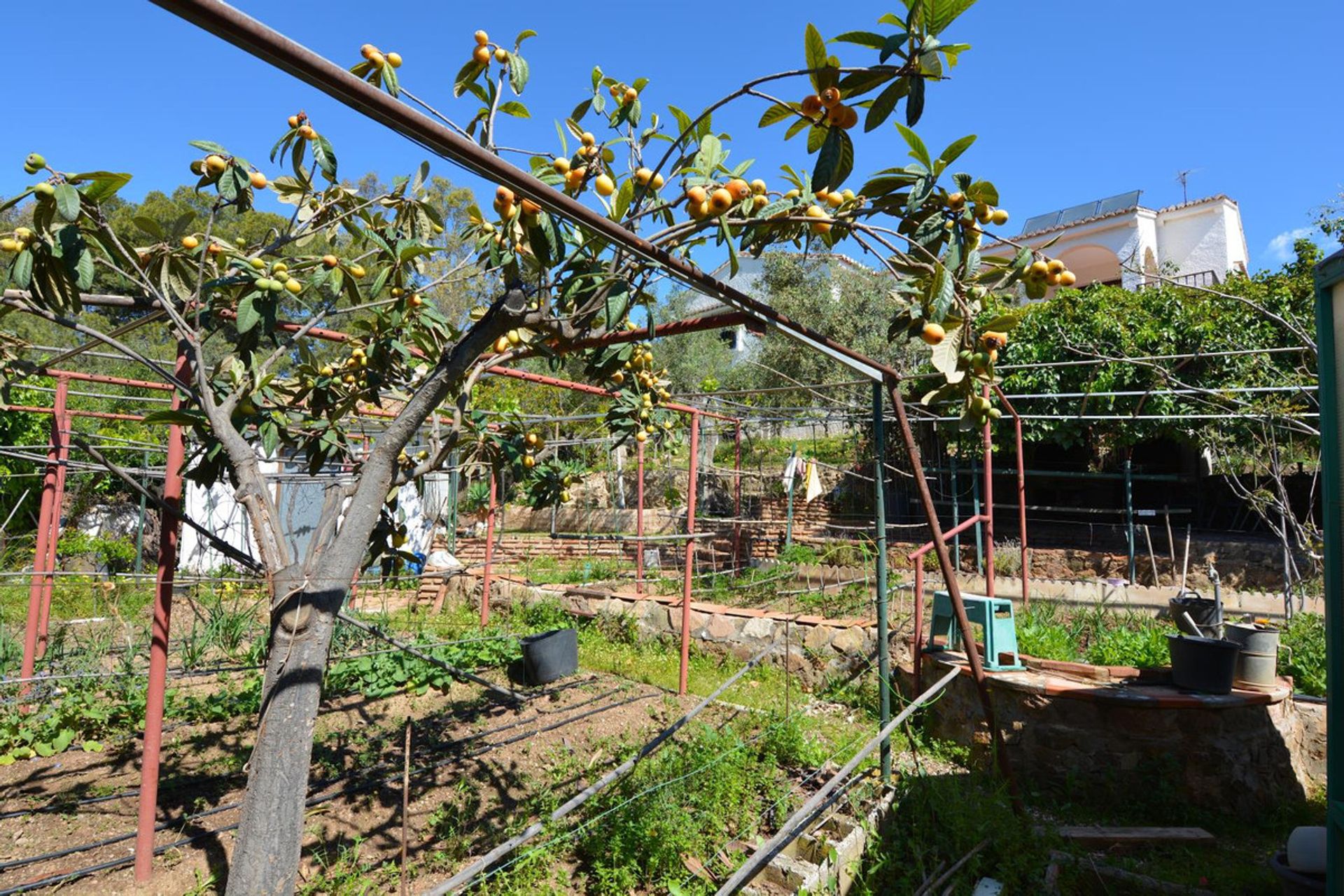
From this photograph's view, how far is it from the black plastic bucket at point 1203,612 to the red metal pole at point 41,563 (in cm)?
696

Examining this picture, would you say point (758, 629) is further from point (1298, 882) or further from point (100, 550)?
point (100, 550)

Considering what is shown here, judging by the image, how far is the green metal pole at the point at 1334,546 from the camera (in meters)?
2.03

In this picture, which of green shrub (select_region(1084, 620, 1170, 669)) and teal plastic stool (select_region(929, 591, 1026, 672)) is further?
green shrub (select_region(1084, 620, 1170, 669))

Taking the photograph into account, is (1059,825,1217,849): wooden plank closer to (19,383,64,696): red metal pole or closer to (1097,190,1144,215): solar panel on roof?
(19,383,64,696): red metal pole

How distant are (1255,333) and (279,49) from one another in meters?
11.8

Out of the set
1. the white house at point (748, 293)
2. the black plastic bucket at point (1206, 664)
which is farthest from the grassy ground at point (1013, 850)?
the white house at point (748, 293)

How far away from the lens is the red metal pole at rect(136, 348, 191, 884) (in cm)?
250

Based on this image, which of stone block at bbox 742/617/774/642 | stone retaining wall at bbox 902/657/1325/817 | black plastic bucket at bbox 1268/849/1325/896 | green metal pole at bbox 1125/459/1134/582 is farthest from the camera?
green metal pole at bbox 1125/459/1134/582

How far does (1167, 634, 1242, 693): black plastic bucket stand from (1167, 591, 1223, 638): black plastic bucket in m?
0.70

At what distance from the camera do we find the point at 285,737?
209cm

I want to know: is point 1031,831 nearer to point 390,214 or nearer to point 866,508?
point 390,214

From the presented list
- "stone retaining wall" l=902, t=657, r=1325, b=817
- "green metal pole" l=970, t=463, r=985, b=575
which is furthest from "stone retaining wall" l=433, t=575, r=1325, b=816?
"green metal pole" l=970, t=463, r=985, b=575

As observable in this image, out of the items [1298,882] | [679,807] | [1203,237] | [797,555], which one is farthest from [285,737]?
[1203,237]

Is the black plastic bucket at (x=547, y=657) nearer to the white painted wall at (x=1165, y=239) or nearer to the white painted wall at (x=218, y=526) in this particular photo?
the white painted wall at (x=218, y=526)
